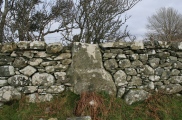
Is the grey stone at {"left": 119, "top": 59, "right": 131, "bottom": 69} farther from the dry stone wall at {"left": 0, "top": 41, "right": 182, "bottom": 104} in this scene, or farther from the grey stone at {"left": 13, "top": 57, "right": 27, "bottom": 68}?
the grey stone at {"left": 13, "top": 57, "right": 27, "bottom": 68}

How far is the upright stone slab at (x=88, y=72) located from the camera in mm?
3740

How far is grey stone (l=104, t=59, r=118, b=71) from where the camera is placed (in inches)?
153

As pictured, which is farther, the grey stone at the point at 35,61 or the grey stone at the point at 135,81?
the grey stone at the point at 135,81

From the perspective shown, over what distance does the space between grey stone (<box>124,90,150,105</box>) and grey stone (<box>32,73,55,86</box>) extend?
1.47 meters

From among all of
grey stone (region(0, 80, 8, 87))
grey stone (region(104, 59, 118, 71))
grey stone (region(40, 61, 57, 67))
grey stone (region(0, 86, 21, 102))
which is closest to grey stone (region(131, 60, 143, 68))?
grey stone (region(104, 59, 118, 71))

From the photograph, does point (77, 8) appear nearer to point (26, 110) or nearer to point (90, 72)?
point (90, 72)

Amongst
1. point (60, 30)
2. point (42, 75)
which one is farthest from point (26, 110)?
point (60, 30)

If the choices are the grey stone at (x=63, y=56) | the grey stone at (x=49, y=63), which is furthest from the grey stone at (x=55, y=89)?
the grey stone at (x=63, y=56)

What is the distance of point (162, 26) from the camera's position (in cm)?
2231

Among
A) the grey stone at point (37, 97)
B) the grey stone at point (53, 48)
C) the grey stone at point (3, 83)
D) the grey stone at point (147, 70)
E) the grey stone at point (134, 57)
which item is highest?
the grey stone at point (53, 48)

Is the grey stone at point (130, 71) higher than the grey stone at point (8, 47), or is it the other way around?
the grey stone at point (8, 47)

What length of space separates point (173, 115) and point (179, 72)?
3.35 feet

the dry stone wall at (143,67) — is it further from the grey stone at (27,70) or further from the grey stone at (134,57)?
the grey stone at (27,70)

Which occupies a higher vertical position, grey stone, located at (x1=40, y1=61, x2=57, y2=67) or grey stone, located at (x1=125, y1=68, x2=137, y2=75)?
grey stone, located at (x1=40, y1=61, x2=57, y2=67)
